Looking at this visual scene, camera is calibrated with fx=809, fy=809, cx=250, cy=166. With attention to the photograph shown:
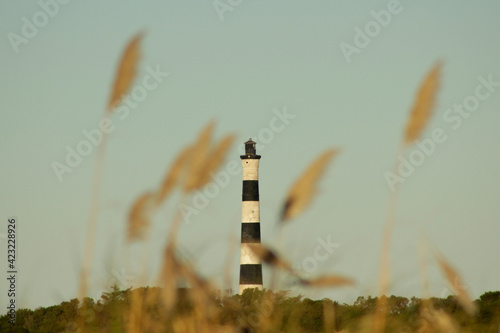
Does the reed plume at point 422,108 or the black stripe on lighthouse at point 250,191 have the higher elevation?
the black stripe on lighthouse at point 250,191

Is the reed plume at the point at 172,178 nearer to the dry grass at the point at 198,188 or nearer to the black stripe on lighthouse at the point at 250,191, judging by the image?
the dry grass at the point at 198,188

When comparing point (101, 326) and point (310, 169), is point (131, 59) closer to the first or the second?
point (310, 169)

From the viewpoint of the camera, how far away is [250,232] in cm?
3675

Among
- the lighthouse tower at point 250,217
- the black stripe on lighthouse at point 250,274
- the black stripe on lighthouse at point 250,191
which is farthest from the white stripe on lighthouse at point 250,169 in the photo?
the black stripe on lighthouse at point 250,274

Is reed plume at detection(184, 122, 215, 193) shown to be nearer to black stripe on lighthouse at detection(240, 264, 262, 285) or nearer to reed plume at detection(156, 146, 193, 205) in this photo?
reed plume at detection(156, 146, 193, 205)

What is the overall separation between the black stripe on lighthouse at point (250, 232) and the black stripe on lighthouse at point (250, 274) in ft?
3.87

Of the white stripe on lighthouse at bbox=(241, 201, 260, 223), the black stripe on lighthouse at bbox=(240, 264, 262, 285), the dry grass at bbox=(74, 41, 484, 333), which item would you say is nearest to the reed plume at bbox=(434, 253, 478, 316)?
the dry grass at bbox=(74, 41, 484, 333)

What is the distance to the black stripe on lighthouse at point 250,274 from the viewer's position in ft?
119

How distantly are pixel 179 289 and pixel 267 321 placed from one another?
1250 millimetres

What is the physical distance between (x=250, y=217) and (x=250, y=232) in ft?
2.37

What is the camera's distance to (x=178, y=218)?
4.76 meters

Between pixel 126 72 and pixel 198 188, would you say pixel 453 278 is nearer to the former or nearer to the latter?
pixel 198 188

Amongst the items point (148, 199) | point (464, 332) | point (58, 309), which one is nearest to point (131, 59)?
point (148, 199)

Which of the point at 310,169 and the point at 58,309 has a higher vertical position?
the point at 58,309
